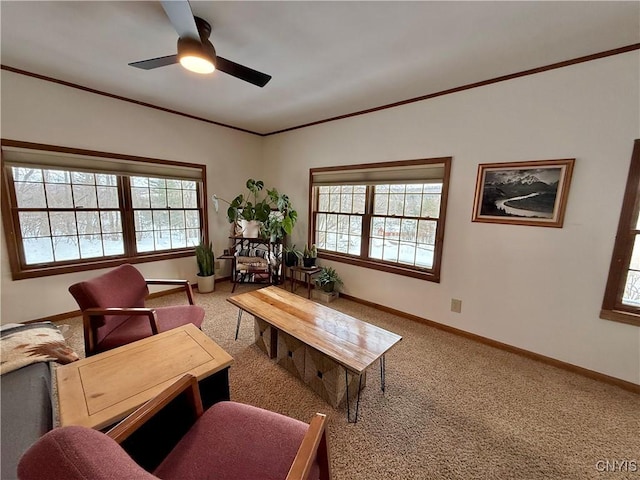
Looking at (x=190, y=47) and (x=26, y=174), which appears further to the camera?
(x=26, y=174)

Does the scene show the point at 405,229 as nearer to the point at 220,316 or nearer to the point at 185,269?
the point at 220,316

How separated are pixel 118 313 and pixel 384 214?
9.19 feet

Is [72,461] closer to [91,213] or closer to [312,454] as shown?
[312,454]

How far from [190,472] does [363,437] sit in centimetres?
104

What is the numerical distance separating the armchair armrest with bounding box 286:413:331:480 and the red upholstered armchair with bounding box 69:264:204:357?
1.39m

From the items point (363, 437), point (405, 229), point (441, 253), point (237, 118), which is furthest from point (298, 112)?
point (363, 437)

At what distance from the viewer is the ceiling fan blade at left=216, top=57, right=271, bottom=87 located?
182 cm

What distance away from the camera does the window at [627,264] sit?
1.87 meters

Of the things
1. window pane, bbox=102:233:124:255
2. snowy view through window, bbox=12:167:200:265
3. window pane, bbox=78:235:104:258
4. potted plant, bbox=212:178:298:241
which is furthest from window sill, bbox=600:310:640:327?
window pane, bbox=78:235:104:258

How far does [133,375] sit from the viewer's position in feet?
3.78

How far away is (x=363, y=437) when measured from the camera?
1.53m

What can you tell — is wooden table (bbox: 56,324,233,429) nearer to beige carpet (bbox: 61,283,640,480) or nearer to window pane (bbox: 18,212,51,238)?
beige carpet (bbox: 61,283,640,480)

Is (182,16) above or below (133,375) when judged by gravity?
above

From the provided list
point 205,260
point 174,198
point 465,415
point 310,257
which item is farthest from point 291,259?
point 465,415
